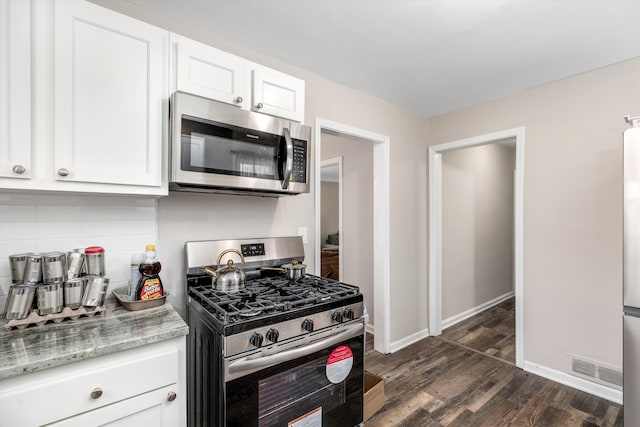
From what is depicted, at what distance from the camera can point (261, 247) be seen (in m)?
2.07

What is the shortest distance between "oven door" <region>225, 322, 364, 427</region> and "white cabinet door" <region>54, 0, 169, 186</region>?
101 centimetres

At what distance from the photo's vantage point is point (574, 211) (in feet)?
7.97

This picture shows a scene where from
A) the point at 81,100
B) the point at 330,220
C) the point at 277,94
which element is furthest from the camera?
the point at 330,220

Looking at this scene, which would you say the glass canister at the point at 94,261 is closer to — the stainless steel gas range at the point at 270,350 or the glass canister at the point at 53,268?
the glass canister at the point at 53,268

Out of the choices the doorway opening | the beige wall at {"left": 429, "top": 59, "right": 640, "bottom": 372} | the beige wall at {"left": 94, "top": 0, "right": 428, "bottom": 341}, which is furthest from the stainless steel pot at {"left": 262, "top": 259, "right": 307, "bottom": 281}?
the beige wall at {"left": 429, "top": 59, "right": 640, "bottom": 372}

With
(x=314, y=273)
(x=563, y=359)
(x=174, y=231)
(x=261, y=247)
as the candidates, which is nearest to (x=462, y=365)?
(x=563, y=359)

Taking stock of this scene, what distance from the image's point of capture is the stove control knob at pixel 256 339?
1.29 metres

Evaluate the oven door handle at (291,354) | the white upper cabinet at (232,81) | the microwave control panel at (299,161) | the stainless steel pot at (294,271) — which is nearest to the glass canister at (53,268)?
the oven door handle at (291,354)

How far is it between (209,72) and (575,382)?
3429mm

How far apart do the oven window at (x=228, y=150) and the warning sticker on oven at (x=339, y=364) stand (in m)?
1.02

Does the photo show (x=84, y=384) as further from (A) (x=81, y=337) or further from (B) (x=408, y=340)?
(B) (x=408, y=340)

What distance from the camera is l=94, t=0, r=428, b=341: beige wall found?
5.86 ft

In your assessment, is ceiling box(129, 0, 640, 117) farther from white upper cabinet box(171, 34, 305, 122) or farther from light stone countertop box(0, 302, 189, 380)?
light stone countertop box(0, 302, 189, 380)

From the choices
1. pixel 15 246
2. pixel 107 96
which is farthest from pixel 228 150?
pixel 15 246
